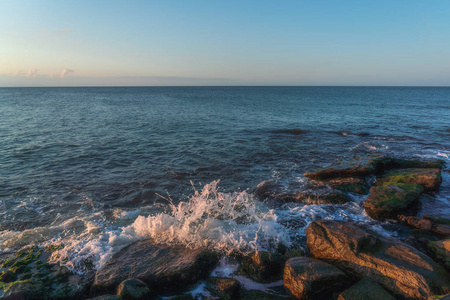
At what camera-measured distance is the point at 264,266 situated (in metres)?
6.93

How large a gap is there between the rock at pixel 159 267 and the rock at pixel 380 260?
134 inches

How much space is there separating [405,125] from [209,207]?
33.0 m

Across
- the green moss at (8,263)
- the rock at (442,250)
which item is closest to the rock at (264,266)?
the rock at (442,250)

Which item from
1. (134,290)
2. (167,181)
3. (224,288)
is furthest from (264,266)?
(167,181)

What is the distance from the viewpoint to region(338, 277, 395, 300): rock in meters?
5.66

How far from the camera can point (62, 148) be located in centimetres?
2059

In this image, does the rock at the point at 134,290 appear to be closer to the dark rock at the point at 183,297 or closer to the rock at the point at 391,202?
the dark rock at the point at 183,297

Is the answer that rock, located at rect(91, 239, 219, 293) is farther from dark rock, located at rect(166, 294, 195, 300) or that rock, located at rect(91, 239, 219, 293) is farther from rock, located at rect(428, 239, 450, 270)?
rock, located at rect(428, 239, 450, 270)

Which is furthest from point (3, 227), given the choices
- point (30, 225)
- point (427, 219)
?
point (427, 219)

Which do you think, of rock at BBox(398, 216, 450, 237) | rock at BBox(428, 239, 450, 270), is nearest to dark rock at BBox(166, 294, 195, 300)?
rock at BBox(428, 239, 450, 270)

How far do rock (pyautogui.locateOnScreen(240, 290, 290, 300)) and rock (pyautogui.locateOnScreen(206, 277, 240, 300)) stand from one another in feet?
0.67

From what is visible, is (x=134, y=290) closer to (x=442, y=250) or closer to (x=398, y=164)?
(x=442, y=250)

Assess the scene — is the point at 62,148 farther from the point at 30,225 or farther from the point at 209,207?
the point at 209,207

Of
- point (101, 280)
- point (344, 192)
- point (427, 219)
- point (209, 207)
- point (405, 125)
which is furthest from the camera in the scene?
point (405, 125)
